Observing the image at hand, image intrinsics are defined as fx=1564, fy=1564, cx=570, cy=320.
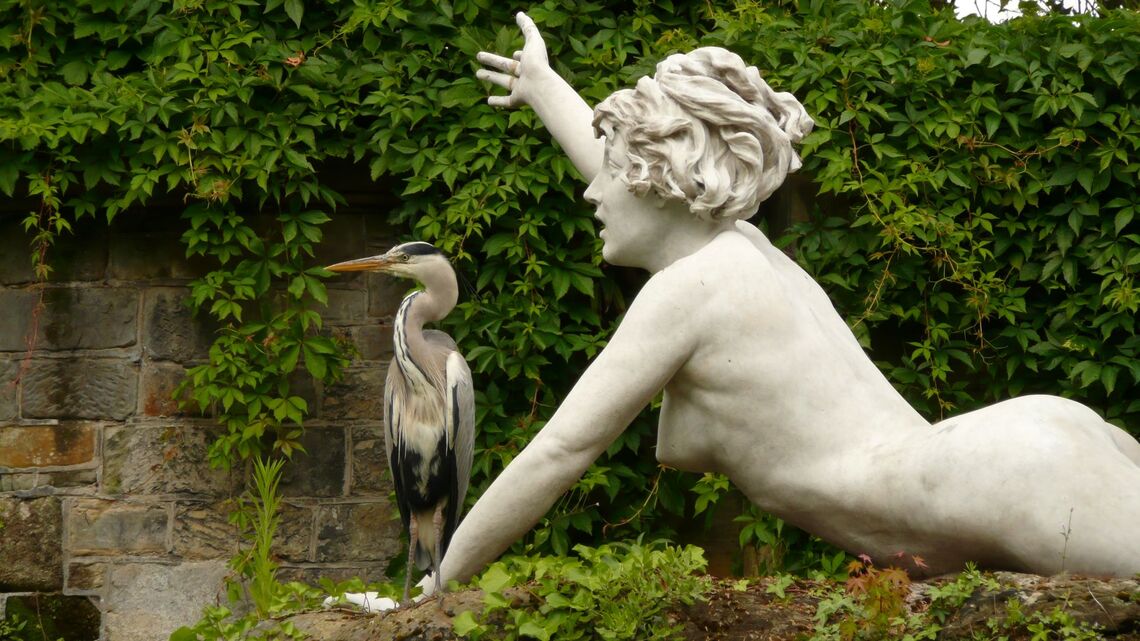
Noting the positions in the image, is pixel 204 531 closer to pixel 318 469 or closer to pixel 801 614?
pixel 318 469

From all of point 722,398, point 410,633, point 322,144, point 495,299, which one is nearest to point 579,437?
point 722,398

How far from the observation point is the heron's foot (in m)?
3.37

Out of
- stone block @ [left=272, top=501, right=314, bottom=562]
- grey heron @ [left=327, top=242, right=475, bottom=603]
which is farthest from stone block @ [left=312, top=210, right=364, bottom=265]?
grey heron @ [left=327, top=242, right=475, bottom=603]

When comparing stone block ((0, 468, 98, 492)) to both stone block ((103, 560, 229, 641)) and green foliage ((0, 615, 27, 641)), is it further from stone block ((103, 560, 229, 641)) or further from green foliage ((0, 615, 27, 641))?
green foliage ((0, 615, 27, 641))

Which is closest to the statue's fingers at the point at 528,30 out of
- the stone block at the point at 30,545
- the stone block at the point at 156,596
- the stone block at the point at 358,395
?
the stone block at the point at 358,395

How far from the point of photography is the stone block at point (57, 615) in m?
5.38

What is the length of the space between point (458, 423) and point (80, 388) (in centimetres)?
229

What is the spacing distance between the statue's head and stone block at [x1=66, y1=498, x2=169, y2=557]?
281 cm

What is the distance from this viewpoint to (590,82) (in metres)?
5.42

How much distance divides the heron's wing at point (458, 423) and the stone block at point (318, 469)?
1.70m

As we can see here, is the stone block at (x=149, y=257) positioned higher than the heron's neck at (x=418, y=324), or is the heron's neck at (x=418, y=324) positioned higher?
the stone block at (x=149, y=257)

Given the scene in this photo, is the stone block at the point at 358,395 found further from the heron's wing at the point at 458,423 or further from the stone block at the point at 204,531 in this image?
the heron's wing at the point at 458,423

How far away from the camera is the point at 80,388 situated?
18.1ft

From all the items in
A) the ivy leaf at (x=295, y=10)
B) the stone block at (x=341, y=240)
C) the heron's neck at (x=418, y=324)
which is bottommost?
the heron's neck at (x=418, y=324)
